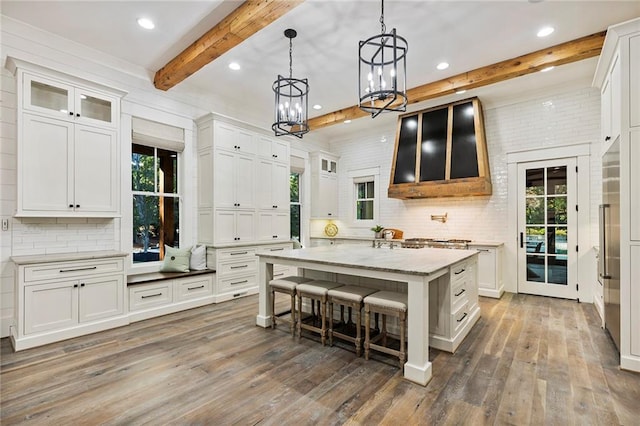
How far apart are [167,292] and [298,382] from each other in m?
2.56

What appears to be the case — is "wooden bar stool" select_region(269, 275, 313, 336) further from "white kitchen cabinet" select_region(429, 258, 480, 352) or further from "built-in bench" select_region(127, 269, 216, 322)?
"built-in bench" select_region(127, 269, 216, 322)

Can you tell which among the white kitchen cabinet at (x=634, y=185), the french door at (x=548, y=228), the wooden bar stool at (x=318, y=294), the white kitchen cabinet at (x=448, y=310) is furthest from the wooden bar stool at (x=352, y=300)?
the french door at (x=548, y=228)

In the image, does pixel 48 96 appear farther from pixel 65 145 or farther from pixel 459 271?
pixel 459 271

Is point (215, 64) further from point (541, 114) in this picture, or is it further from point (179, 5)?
point (541, 114)

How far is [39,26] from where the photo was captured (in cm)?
337

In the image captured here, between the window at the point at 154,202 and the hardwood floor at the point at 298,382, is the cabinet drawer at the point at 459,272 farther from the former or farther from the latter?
the window at the point at 154,202

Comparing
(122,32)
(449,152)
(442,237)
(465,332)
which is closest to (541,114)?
(449,152)

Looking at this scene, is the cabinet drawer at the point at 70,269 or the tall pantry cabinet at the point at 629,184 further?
the cabinet drawer at the point at 70,269

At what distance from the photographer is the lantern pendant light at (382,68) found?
2395 mm

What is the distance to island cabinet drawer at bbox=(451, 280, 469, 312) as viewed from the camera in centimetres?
295

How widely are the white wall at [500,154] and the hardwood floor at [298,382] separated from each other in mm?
2269

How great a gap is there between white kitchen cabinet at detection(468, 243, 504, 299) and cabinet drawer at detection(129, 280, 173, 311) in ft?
15.1

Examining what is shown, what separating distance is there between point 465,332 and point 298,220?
4.40 meters

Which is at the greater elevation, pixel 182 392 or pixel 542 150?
pixel 542 150
